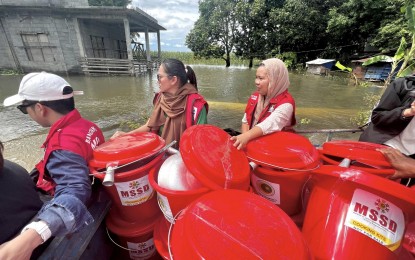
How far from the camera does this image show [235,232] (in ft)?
2.51

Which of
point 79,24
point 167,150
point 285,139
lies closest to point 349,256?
point 285,139

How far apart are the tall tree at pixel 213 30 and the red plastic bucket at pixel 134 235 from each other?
27126mm

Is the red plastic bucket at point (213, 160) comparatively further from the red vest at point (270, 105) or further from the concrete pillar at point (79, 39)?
the concrete pillar at point (79, 39)

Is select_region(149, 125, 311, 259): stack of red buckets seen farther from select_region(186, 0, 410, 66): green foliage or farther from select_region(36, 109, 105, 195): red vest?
select_region(186, 0, 410, 66): green foliage

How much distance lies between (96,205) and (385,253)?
163 cm

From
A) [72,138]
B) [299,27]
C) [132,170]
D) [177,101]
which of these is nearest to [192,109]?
[177,101]

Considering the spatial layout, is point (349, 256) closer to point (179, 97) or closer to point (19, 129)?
point (179, 97)

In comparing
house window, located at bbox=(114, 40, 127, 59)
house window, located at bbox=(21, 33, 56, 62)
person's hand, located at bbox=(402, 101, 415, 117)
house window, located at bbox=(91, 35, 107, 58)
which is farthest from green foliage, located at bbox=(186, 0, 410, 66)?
person's hand, located at bbox=(402, 101, 415, 117)

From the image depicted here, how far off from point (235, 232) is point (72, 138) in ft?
3.65

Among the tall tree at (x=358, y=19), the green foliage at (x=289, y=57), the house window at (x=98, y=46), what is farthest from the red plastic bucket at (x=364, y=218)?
the green foliage at (x=289, y=57)

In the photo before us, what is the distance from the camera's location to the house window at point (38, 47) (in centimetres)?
1261

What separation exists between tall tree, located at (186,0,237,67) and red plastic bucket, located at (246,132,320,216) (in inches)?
1059

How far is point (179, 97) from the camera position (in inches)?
84.3

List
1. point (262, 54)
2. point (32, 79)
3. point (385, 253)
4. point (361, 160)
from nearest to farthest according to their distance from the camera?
1. point (385, 253)
2. point (361, 160)
3. point (32, 79)
4. point (262, 54)
